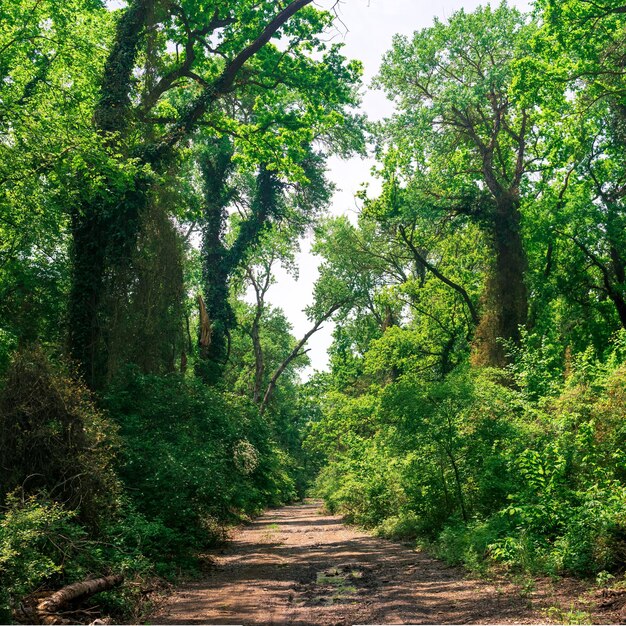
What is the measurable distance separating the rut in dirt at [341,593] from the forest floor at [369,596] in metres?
0.01

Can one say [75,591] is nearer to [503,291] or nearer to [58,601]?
[58,601]

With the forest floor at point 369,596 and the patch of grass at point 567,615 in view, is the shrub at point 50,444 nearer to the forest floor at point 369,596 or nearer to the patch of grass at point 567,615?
the forest floor at point 369,596

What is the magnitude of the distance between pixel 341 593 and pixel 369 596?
53 cm

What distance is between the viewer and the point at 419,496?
1590 cm

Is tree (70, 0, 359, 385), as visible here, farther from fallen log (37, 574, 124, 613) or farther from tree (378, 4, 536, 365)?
fallen log (37, 574, 124, 613)

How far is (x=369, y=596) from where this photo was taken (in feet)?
29.1

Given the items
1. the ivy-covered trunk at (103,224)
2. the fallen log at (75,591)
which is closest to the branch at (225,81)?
the ivy-covered trunk at (103,224)

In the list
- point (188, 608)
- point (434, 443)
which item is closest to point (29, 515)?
point (188, 608)

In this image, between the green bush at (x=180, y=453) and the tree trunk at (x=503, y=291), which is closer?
the green bush at (x=180, y=453)

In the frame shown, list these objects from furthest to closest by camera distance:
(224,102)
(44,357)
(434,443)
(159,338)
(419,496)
A: (224,102) < (159,338) < (419,496) < (434,443) < (44,357)

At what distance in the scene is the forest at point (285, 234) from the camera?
9500mm

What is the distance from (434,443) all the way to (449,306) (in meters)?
15.1

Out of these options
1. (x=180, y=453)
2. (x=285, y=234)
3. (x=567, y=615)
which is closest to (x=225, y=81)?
(x=180, y=453)

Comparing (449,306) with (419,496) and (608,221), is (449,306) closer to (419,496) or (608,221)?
(608,221)
